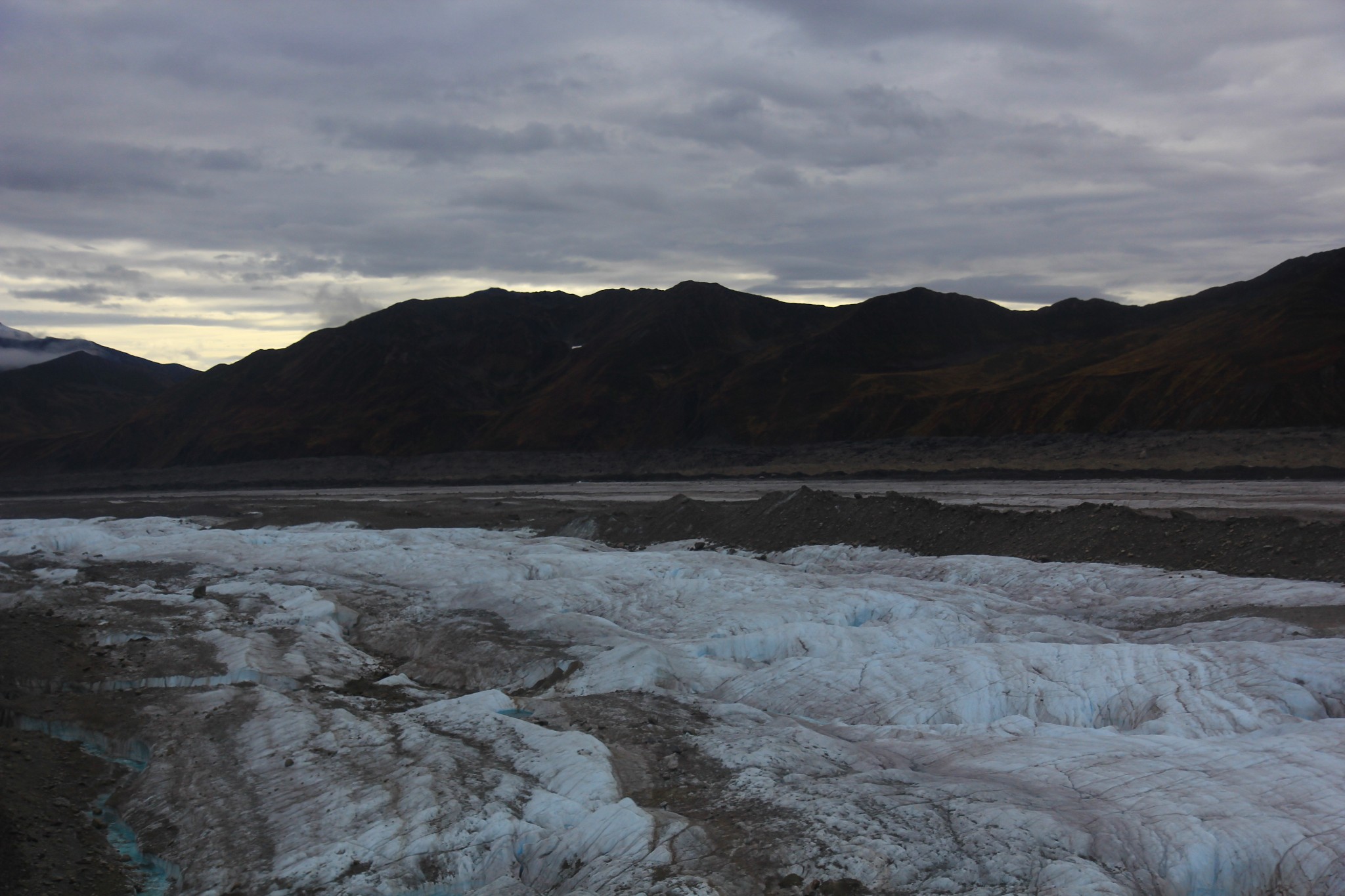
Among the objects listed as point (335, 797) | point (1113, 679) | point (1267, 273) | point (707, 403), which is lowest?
point (335, 797)

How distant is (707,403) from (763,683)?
69.0 meters

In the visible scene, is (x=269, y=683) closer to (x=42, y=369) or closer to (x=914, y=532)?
(x=914, y=532)

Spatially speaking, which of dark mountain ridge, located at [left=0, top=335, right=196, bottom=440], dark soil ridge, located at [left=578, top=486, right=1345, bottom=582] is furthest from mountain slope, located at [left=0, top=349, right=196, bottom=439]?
dark soil ridge, located at [left=578, top=486, right=1345, bottom=582]

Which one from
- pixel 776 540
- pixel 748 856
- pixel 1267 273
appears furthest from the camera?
pixel 1267 273

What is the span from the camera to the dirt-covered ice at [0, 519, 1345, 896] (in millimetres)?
8562

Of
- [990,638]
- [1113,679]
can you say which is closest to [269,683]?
[990,638]

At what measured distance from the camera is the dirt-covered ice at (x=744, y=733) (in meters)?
8.56

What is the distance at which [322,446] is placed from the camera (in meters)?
94.6

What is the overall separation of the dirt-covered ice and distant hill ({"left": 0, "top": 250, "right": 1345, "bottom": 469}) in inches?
Result: 1569

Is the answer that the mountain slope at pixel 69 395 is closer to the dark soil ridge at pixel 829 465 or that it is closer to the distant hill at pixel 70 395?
the distant hill at pixel 70 395

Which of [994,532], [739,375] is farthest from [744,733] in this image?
[739,375]

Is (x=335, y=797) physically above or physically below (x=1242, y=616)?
below

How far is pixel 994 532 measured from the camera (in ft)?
82.9

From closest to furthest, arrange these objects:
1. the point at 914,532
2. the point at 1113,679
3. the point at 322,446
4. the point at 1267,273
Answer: the point at 1113,679, the point at 914,532, the point at 1267,273, the point at 322,446
